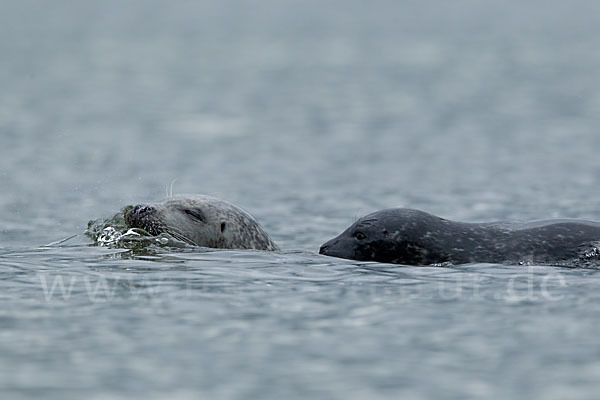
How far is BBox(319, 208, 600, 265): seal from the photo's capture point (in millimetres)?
11094

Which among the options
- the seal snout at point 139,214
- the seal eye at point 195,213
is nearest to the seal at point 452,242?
the seal eye at point 195,213

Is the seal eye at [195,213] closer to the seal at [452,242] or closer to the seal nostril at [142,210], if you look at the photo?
the seal nostril at [142,210]

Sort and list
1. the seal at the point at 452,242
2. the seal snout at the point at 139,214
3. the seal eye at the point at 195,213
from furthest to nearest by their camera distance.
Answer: the seal eye at the point at 195,213
the seal snout at the point at 139,214
the seal at the point at 452,242

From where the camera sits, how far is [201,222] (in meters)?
12.1

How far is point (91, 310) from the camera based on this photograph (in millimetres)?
8867

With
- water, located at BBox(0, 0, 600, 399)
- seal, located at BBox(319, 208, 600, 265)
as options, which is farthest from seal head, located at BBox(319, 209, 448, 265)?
water, located at BBox(0, 0, 600, 399)

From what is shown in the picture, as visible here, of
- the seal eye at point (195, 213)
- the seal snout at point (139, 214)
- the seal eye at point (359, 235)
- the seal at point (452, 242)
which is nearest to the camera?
the seal at point (452, 242)

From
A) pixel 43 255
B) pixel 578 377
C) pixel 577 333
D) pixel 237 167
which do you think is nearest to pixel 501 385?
pixel 578 377

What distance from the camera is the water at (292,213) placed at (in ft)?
24.6

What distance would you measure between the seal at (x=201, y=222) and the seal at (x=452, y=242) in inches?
41.6

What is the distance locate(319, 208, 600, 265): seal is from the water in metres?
0.38

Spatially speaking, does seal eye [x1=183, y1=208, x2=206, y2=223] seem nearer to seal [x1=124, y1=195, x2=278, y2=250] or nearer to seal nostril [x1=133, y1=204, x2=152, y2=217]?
seal [x1=124, y1=195, x2=278, y2=250]

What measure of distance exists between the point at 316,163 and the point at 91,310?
465 inches

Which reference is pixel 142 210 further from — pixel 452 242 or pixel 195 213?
pixel 452 242
